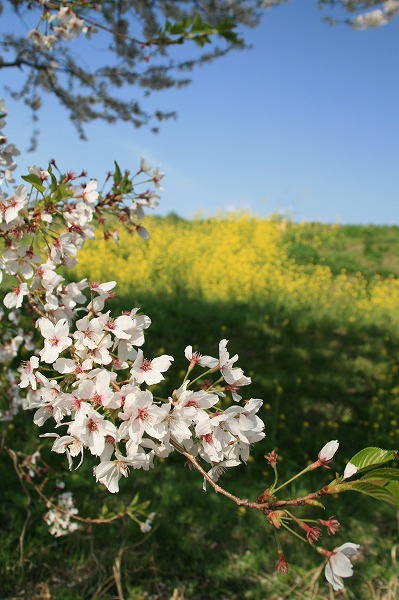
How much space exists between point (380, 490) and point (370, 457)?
Answer: 64 mm

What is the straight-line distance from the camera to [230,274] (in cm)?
943

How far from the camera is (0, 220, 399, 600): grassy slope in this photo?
10.9 feet

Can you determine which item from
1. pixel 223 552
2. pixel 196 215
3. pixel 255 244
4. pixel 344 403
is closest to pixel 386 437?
pixel 344 403

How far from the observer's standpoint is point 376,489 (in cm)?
102

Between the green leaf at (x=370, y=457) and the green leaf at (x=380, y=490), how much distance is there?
0.03 m

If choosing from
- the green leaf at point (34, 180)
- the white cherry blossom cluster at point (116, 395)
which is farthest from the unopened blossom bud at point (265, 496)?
the green leaf at point (34, 180)

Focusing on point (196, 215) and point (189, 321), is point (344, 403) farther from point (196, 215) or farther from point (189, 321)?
point (196, 215)

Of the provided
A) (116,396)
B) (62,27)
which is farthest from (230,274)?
(116,396)

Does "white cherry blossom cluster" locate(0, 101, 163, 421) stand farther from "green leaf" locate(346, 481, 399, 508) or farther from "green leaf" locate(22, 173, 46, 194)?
"green leaf" locate(346, 481, 399, 508)

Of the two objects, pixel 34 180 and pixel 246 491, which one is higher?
pixel 34 180

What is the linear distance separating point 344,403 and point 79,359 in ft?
16.4

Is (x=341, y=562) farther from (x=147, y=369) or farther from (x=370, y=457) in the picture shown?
(x=147, y=369)

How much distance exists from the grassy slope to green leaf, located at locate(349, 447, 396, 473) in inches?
88.3

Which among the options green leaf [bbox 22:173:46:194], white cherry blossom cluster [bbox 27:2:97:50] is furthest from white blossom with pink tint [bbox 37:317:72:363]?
white cherry blossom cluster [bbox 27:2:97:50]
